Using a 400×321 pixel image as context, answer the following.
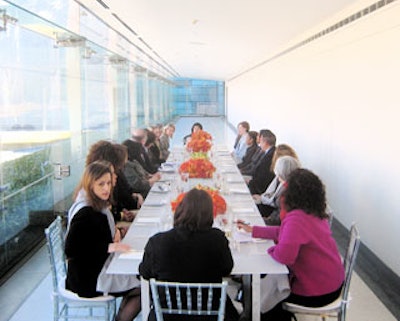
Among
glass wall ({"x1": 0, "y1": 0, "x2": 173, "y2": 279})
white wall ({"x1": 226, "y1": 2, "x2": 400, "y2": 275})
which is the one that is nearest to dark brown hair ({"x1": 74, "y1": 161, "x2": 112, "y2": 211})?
glass wall ({"x1": 0, "y1": 0, "x2": 173, "y2": 279})

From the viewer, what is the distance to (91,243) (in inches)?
118

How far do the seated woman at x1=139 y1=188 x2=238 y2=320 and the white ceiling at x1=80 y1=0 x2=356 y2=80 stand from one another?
Result: 3.95 metres

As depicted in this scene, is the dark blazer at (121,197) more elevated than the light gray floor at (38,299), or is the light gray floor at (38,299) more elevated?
the dark blazer at (121,197)

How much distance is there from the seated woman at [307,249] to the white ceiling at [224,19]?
336 cm

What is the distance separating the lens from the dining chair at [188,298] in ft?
7.84

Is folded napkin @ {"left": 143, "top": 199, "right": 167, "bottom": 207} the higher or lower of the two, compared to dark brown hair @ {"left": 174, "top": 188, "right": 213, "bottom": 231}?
lower

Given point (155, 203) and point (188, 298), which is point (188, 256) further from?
point (155, 203)

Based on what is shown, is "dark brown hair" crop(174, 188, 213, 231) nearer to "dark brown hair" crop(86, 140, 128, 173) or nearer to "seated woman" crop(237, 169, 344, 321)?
"seated woman" crop(237, 169, 344, 321)

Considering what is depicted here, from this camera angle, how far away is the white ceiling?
6262 millimetres

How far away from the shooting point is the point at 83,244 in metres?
2.98

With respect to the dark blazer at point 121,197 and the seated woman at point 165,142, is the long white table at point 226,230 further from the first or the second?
the seated woman at point 165,142

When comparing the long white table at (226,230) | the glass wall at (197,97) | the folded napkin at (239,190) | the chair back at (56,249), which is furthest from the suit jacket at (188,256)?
the glass wall at (197,97)

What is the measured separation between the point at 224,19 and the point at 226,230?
5.14m

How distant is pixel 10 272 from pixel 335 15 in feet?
16.9
